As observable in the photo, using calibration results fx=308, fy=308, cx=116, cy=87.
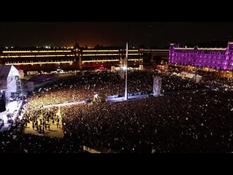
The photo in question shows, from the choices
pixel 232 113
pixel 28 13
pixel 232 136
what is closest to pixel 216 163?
pixel 28 13

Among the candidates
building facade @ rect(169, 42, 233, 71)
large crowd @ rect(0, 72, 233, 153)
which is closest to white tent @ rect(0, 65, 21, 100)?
large crowd @ rect(0, 72, 233, 153)

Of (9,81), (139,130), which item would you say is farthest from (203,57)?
(139,130)

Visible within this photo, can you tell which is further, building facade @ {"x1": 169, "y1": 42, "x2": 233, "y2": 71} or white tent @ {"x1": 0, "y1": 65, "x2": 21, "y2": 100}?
building facade @ {"x1": 169, "y1": 42, "x2": 233, "y2": 71}

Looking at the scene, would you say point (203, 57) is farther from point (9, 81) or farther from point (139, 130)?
point (139, 130)

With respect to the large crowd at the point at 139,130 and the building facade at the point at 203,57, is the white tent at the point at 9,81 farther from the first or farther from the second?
the building facade at the point at 203,57

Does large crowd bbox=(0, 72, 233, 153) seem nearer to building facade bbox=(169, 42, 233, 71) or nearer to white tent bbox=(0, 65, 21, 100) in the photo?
white tent bbox=(0, 65, 21, 100)

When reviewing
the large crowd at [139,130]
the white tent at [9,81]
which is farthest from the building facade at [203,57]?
the large crowd at [139,130]

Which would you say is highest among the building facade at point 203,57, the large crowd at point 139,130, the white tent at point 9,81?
the building facade at point 203,57
